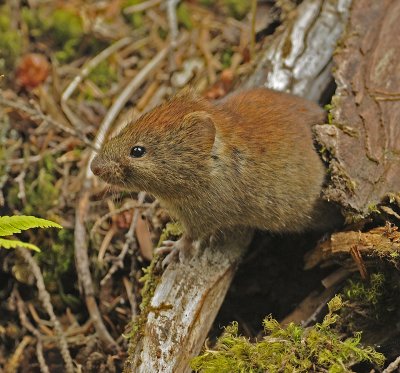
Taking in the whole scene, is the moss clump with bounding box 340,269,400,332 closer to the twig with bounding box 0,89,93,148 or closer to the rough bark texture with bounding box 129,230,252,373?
the rough bark texture with bounding box 129,230,252,373

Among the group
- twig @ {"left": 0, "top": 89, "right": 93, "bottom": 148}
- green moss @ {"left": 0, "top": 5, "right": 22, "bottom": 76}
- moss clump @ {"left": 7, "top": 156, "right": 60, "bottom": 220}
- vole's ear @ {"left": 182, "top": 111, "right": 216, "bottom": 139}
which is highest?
green moss @ {"left": 0, "top": 5, "right": 22, "bottom": 76}

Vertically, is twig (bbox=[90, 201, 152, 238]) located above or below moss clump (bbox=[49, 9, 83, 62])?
below

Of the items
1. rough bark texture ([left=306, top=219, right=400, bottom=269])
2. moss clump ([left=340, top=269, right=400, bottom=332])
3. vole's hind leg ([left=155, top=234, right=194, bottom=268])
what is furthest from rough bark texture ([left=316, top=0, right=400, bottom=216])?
vole's hind leg ([left=155, top=234, right=194, bottom=268])

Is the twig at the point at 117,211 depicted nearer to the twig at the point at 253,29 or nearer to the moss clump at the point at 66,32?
the twig at the point at 253,29

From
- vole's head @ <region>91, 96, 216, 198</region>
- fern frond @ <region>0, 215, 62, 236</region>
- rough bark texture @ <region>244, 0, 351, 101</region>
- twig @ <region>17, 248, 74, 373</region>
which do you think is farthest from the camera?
rough bark texture @ <region>244, 0, 351, 101</region>

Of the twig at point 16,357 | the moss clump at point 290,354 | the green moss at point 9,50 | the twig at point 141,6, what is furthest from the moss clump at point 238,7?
the twig at point 16,357

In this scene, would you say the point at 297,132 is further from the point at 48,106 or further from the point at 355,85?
the point at 48,106

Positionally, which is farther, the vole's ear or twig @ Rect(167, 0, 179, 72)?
twig @ Rect(167, 0, 179, 72)

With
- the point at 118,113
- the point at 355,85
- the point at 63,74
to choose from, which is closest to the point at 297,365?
the point at 355,85

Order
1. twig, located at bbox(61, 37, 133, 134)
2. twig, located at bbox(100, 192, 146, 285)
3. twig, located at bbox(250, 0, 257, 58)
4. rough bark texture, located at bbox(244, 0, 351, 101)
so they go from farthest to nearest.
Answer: twig, located at bbox(61, 37, 133, 134)
twig, located at bbox(250, 0, 257, 58)
rough bark texture, located at bbox(244, 0, 351, 101)
twig, located at bbox(100, 192, 146, 285)
